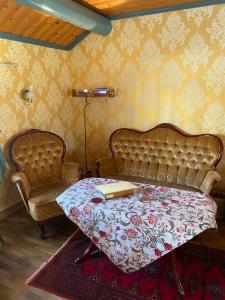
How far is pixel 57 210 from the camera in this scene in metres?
2.70

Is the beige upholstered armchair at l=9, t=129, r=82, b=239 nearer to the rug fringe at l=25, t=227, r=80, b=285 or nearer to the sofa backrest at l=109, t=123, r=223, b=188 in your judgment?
the rug fringe at l=25, t=227, r=80, b=285

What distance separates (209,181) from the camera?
2.67 m

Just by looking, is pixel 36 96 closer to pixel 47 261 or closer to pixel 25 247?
pixel 25 247

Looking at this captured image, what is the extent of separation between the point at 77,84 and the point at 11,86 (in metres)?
1.19

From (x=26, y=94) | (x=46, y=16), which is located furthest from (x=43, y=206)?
(x=46, y=16)

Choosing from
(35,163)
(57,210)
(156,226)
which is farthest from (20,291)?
(35,163)

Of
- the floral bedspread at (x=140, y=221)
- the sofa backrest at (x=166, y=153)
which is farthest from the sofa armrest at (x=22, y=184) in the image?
the sofa backrest at (x=166, y=153)

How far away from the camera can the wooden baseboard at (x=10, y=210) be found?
3.11 m

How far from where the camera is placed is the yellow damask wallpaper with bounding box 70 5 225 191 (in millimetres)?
3020

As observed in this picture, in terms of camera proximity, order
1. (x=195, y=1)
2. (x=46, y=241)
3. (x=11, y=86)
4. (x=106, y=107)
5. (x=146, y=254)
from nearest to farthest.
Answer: (x=146, y=254)
(x=46, y=241)
(x=195, y=1)
(x=11, y=86)
(x=106, y=107)

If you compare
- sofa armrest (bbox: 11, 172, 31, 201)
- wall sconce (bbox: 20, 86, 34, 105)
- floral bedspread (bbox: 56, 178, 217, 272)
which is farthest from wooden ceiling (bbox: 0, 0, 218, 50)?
floral bedspread (bbox: 56, 178, 217, 272)

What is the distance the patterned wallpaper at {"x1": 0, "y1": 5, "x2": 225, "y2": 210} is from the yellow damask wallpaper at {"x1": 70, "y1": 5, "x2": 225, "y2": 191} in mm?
11

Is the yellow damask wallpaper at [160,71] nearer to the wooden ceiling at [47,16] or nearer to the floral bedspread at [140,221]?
the wooden ceiling at [47,16]

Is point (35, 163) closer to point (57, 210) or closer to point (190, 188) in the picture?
point (57, 210)
